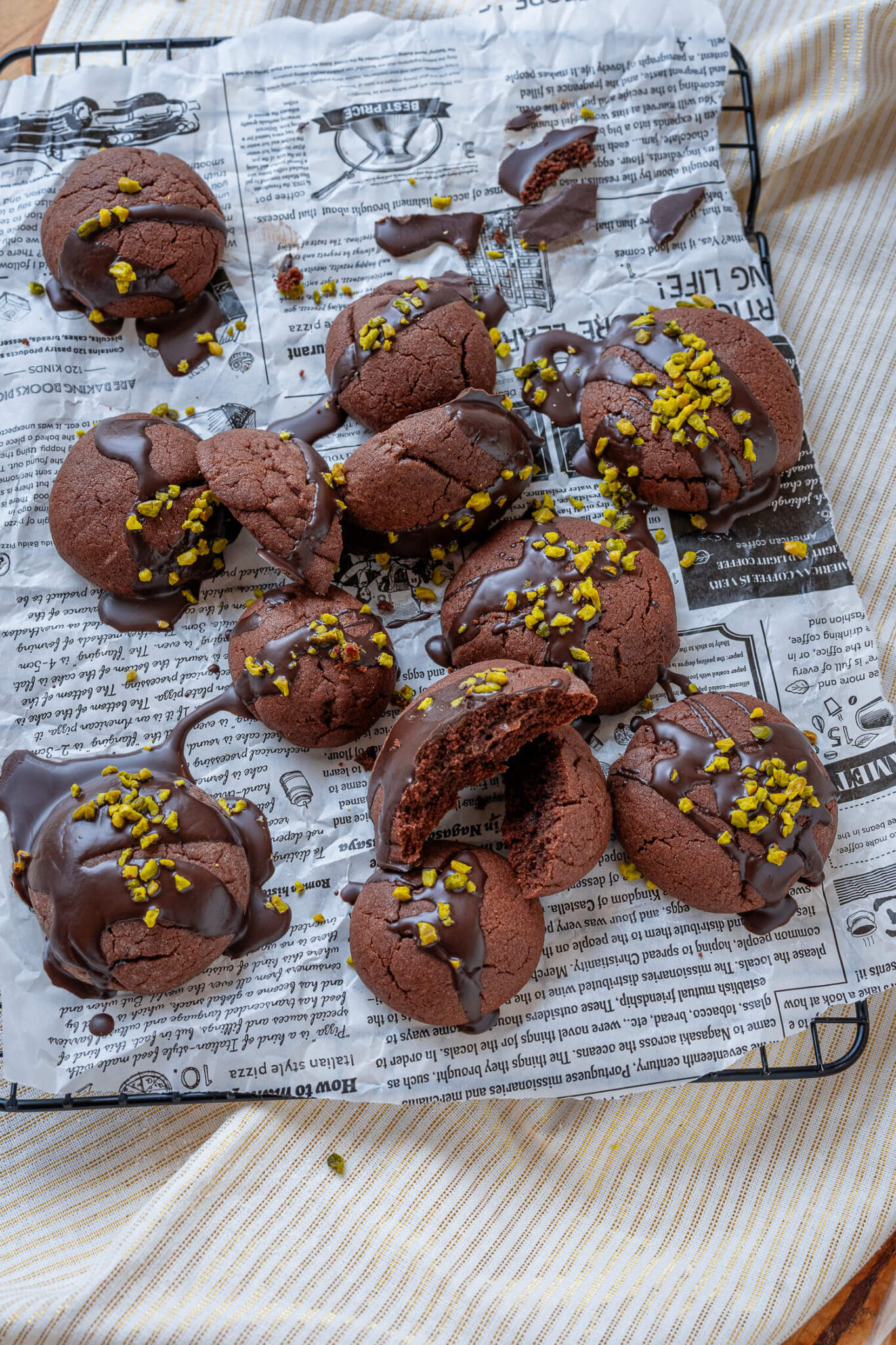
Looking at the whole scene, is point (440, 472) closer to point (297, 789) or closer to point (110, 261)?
point (297, 789)

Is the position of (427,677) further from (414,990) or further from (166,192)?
(166,192)

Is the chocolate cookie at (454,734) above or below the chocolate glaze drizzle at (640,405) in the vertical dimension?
below

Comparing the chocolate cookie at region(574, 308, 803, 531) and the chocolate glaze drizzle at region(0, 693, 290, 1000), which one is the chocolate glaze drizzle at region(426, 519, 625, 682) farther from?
the chocolate glaze drizzle at region(0, 693, 290, 1000)

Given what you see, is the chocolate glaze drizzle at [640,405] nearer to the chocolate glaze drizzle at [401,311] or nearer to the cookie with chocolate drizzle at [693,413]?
the cookie with chocolate drizzle at [693,413]

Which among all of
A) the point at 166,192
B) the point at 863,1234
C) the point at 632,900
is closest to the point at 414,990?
the point at 632,900

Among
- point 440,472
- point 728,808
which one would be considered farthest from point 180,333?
point 728,808

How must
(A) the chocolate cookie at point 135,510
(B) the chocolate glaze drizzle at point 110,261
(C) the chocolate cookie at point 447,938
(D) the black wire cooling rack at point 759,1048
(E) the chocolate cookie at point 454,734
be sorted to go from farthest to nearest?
1. (B) the chocolate glaze drizzle at point 110,261
2. (A) the chocolate cookie at point 135,510
3. (D) the black wire cooling rack at point 759,1048
4. (C) the chocolate cookie at point 447,938
5. (E) the chocolate cookie at point 454,734

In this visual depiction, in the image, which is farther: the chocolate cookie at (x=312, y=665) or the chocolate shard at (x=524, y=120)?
the chocolate shard at (x=524, y=120)

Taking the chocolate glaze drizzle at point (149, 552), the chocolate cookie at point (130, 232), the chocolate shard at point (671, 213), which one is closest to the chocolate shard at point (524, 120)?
the chocolate shard at point (671, 213)
